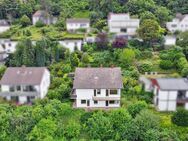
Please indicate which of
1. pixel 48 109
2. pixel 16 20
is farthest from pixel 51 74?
pixel 16 20

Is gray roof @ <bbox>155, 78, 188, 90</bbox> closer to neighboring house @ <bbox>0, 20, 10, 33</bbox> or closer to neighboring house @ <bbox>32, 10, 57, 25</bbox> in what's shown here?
neighboring house @ <bbox>32, 10, 57, 25</bbox>

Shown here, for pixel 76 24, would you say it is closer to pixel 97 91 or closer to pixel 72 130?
pixel 97 91

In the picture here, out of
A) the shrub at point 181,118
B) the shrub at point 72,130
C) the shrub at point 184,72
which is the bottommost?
the shrub at point 72,130

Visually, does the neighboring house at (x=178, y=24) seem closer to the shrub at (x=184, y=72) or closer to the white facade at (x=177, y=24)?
the white facade at (x=177, y=24)

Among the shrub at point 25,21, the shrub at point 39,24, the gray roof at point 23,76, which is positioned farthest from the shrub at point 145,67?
the shrub at point 25,21

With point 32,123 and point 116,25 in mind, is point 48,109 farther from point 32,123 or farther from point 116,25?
point 116,25

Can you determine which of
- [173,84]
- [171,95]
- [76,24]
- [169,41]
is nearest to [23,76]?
[171,95]

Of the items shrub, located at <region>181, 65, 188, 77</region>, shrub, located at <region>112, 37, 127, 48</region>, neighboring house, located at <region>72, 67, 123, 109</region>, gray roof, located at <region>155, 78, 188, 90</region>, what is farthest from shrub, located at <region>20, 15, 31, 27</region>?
gray roof, located at <region>155, 78, 188, 90</region>
